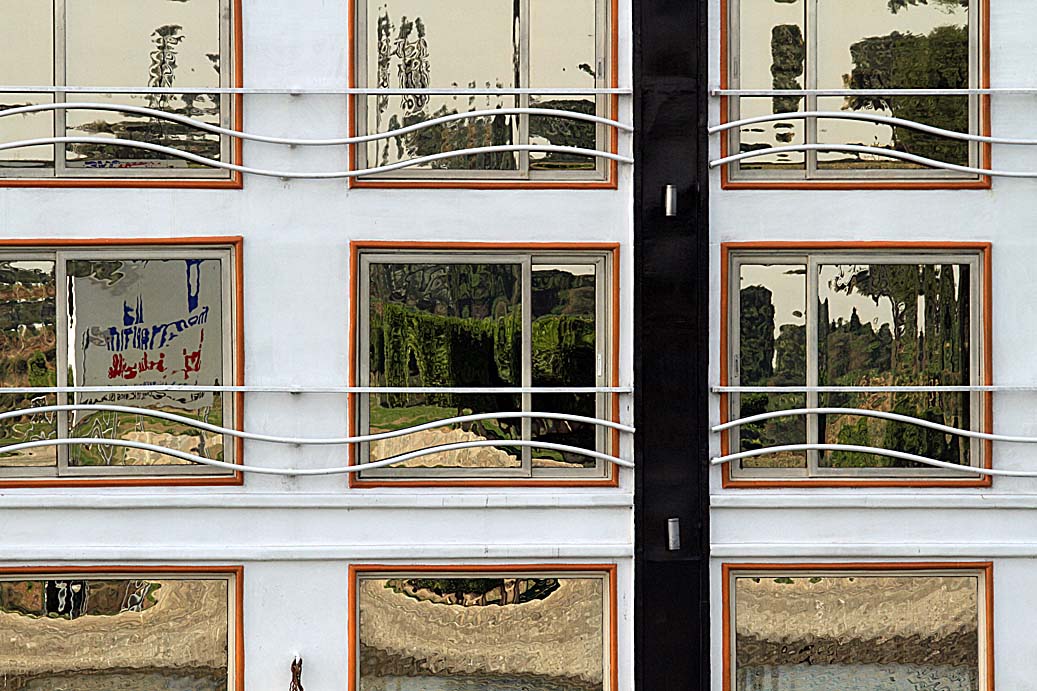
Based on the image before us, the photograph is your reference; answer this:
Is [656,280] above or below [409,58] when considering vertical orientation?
below

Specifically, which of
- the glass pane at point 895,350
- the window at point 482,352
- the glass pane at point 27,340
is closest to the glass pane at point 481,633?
the window at point 482,352

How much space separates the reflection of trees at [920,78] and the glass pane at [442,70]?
1.78m

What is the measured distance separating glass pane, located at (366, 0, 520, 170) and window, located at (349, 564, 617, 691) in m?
2.14

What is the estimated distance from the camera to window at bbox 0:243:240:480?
4789 mm

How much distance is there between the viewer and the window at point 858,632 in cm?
491

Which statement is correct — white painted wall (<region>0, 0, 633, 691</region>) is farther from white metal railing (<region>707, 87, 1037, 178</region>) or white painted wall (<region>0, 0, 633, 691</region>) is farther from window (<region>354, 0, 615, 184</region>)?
white metal railing (<region>707, 87, 1037, 178</region>)

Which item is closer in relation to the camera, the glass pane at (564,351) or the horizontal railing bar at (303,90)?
the horizontal railing bar at (303,90)

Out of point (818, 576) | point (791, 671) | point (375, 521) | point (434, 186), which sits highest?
point (434, 186)

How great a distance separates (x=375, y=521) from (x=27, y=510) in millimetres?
1725

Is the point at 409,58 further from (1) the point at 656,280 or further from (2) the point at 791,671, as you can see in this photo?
(2) the point at 791,671

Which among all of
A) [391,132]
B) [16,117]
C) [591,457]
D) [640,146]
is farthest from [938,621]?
[16,117]

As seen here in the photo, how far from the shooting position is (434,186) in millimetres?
4777

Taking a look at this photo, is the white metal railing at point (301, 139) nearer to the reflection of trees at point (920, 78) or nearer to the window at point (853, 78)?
the window at point (853, 78)

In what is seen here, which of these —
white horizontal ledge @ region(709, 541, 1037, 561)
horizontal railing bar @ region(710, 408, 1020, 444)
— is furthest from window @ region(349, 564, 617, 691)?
horizontal railing bar @ region(710, 408, 1020, 444)
